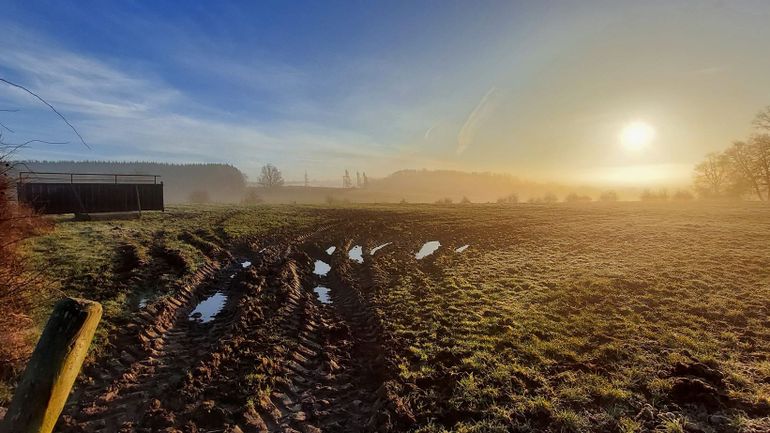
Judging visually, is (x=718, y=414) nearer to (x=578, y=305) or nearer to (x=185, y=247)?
(x=578, y=305)

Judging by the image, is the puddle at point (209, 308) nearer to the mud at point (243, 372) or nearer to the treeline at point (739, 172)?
the mud at point (243, 372)

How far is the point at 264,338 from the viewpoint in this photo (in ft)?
26.7

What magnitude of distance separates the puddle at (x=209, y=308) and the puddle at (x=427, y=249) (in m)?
9.82

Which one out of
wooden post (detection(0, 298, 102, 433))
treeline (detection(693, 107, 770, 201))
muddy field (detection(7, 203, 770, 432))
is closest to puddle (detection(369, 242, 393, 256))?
muddy field (detection(7, 203, 770, 432))

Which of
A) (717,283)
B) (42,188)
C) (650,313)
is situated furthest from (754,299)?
(42,188)

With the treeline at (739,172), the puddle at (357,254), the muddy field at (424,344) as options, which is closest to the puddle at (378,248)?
the puddle at (357,254)

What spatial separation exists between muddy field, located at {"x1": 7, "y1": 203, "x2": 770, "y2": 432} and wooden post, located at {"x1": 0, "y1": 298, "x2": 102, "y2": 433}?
328cm

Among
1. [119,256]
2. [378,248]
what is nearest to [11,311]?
[119,256]

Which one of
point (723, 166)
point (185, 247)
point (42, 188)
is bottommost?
point (185, 247)

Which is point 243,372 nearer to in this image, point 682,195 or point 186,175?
point 682,195

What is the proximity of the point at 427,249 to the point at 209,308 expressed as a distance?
1292cm

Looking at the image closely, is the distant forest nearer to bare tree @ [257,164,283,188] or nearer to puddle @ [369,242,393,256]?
bare tree @ [257,164,283,188]

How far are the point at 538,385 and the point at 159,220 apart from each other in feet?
85.7

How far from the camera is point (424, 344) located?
8055 millimetres
